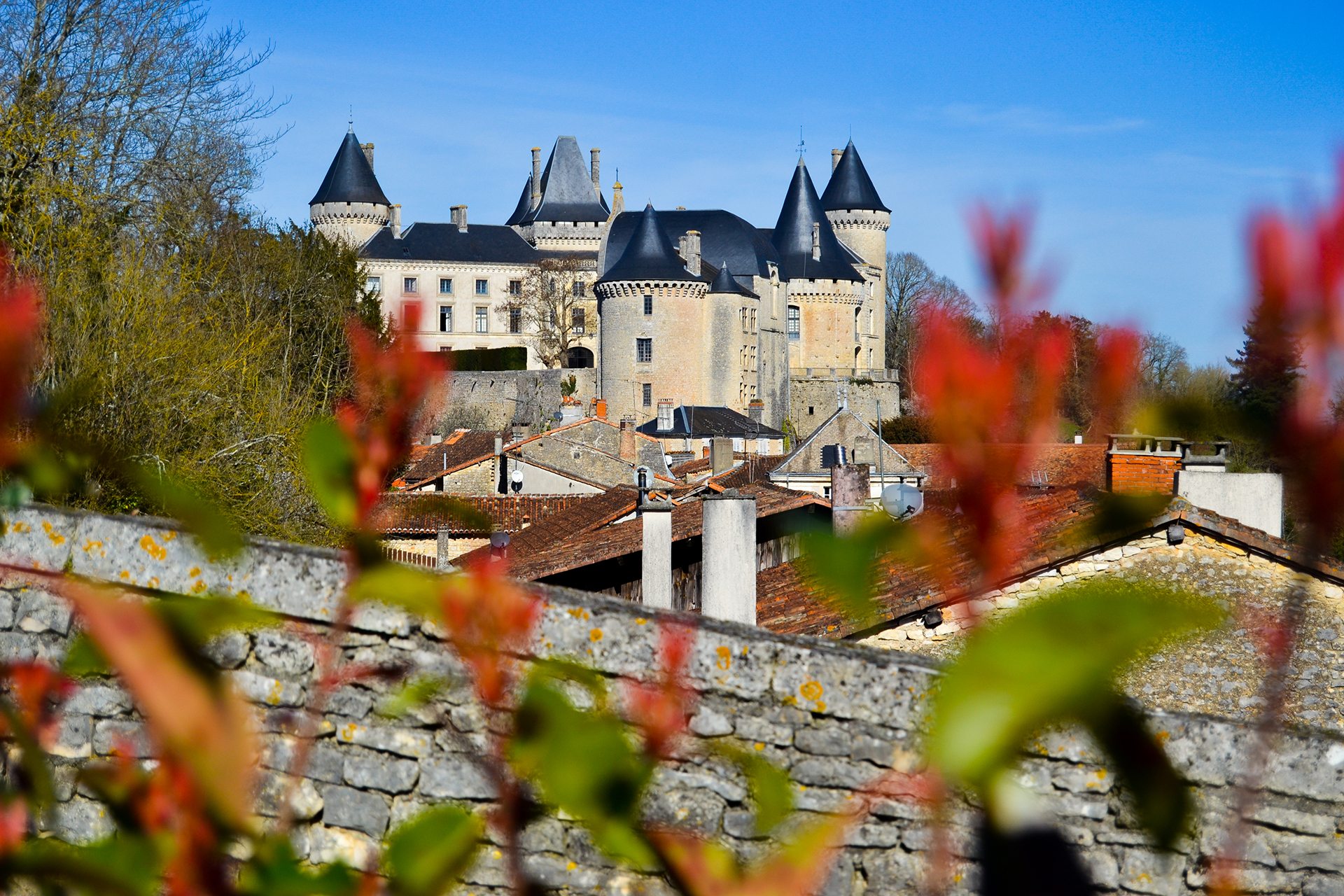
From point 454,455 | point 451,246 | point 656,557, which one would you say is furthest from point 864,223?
point 656,557

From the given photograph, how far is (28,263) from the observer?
527 inches

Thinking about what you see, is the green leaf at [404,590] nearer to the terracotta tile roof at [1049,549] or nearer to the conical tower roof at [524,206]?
the terracotta tile roof at [1049,549]

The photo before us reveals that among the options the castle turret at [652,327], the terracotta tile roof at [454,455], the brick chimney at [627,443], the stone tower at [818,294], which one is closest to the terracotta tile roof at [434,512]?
the terracotta tile roof at [454,455]

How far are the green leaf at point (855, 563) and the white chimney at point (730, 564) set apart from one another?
8.27m

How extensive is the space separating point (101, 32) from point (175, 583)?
55.1 feet

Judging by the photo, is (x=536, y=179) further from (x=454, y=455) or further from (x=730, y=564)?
(x=730, y=564)

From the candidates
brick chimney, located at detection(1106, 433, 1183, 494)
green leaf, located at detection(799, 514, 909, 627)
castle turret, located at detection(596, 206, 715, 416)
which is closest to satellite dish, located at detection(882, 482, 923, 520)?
green leaf, located at detection(799, 514, 909, 627)

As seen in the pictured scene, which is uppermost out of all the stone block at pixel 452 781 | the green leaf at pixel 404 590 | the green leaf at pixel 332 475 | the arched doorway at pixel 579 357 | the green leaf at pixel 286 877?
the arched doorway at pixel 579 357

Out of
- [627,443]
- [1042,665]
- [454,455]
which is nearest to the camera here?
[1042,665]

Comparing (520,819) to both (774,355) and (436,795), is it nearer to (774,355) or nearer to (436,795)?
(436,795)

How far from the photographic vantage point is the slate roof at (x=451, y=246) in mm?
78500

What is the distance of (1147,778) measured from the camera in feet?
2.71

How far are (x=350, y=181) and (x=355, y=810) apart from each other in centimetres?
8031

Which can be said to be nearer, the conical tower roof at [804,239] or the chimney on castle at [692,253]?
the chimney on castle at [692,253]
